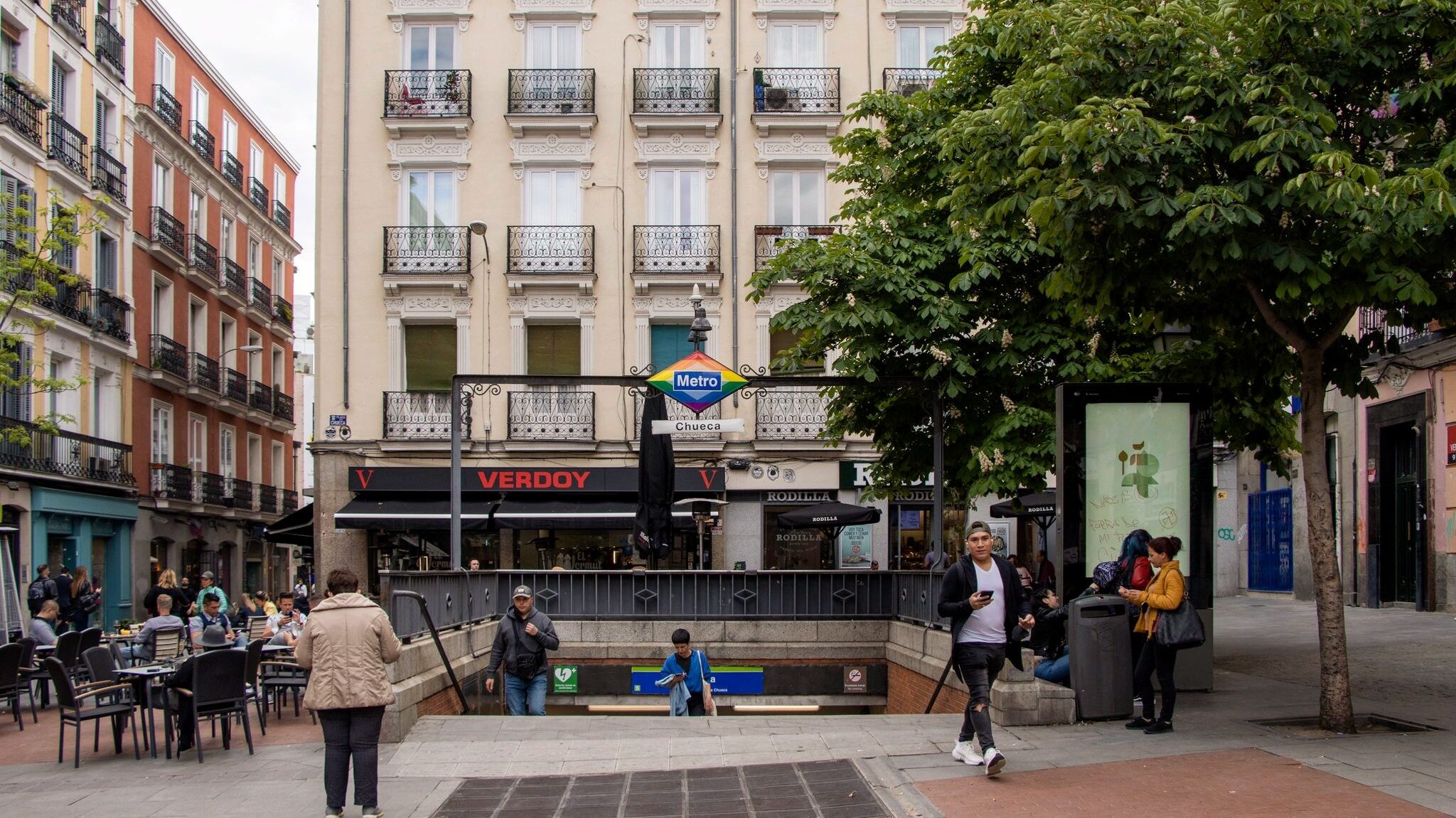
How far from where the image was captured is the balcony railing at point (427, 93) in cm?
2969

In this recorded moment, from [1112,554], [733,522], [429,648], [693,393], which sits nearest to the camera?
[1112,554]

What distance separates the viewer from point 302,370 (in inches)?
2566

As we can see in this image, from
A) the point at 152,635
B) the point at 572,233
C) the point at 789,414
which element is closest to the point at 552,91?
the point at 572,233

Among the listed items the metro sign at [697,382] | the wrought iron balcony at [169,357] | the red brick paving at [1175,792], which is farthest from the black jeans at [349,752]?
the wrought iron balcony at [169,357]

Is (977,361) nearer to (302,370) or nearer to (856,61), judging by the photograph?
(856,61)

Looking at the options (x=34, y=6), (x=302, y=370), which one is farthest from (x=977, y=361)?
(x=302, y=370)

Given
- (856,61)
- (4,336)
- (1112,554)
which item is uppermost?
(856,61)

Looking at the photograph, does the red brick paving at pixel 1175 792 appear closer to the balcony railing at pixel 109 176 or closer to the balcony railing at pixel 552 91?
the balcony railing at pixel 552 91

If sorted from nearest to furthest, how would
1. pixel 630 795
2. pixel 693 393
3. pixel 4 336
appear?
pixel 630 795 → pixel 693 393 → pixel 4 336

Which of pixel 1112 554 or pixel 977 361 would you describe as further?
pixel 977 361

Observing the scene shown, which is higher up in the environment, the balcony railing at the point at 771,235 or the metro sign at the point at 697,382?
the balcony railing at the point at 771,235

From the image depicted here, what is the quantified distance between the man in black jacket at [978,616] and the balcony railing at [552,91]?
22.1 metres

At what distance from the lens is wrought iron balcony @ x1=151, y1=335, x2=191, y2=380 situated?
36.5m

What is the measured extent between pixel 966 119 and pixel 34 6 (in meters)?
26.6
